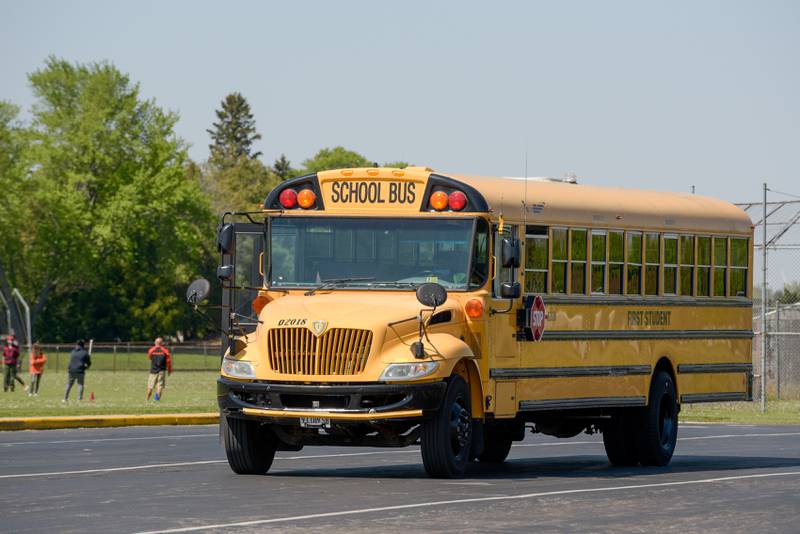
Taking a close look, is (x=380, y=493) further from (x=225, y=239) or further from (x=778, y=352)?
(x=778, y=352)

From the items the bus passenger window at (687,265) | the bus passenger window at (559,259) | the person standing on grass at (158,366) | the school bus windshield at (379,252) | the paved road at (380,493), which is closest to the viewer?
the paved road at (380,493)

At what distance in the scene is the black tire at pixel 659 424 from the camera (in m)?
19.8

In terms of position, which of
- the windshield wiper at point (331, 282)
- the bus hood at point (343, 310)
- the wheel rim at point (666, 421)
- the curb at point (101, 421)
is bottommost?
the curb at point (101, 421)

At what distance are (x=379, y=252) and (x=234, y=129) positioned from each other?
15901 cm

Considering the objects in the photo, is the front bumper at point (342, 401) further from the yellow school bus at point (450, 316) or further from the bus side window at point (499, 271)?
the bus side window at point (499, 271)

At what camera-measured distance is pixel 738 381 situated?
21.7 m

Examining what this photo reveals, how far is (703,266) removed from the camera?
68.9 feet

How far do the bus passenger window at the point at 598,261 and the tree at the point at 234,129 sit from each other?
506 feet

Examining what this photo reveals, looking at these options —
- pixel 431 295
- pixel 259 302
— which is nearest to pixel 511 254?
pixel 431 295

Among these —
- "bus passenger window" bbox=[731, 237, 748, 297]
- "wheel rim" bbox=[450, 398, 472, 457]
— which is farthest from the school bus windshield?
"bus passenger window" bbox=[731, 237, 748, 297]

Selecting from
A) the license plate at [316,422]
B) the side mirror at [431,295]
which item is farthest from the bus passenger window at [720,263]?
the license plate at [316,422]

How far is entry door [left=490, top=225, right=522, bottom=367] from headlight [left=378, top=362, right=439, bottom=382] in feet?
→ 4.47

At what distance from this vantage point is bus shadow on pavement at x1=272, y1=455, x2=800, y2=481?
17.5 m

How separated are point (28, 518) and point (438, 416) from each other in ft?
15.0
